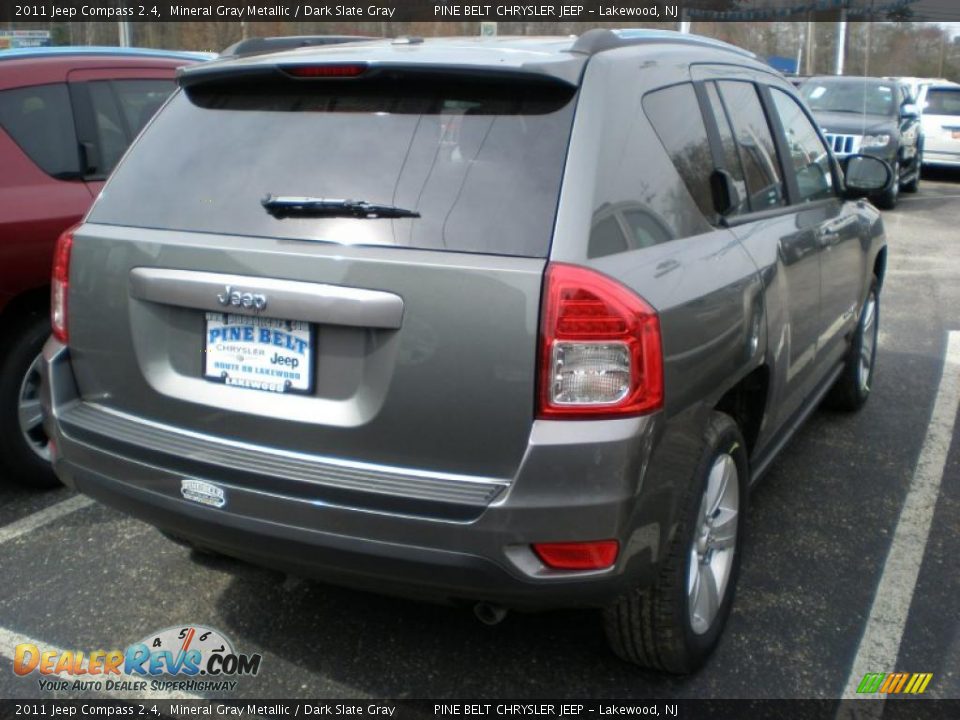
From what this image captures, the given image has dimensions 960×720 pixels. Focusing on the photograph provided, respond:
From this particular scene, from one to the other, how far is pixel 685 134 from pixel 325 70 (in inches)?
42.5

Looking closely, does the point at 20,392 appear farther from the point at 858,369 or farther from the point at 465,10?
the point at 465,10

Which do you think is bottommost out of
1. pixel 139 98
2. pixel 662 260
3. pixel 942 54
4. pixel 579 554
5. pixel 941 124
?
pixel 941 124

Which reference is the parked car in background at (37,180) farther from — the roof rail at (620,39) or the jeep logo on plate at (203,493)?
the roof rail at (620,39)

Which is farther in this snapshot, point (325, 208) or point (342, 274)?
point (325, 208)

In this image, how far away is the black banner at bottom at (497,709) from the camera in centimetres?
273

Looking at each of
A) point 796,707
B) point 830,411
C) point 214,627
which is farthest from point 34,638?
point 830,411

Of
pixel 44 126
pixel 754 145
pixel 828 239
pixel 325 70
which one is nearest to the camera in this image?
pixel 325 70

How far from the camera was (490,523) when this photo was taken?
7.32 feet

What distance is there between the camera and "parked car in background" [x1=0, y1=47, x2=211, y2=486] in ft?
13.2

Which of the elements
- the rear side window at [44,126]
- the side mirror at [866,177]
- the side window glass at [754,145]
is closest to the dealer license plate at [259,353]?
the side window glass at [754,145]

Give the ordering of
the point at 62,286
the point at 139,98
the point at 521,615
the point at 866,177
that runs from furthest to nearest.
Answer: the point at 139,98 < the point at 866,177 < the point at 521,615 < the point at 62,286

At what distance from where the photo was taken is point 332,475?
7.73 feet

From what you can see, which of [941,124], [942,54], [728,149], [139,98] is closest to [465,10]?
[941,124]

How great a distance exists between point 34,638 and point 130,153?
1.56m
